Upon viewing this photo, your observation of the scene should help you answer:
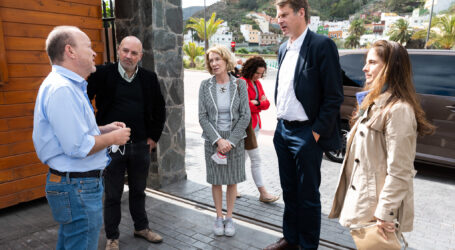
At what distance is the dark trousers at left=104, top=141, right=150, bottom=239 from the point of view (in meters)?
3.07

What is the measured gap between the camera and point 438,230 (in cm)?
358

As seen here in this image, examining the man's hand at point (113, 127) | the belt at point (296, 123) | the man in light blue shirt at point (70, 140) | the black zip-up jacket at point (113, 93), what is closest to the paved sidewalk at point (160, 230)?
the black zip-up jacket at point (113, 93)

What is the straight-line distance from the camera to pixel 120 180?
3119mm

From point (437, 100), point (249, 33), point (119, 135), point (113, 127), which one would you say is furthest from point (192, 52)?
point (249, 33)

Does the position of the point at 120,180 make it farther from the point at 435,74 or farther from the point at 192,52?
the point at 192,52

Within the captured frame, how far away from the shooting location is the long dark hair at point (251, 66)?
4188 millimetres

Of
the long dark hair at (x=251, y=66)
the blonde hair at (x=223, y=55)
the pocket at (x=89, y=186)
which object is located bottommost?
the pocket at (x=89, y=186)

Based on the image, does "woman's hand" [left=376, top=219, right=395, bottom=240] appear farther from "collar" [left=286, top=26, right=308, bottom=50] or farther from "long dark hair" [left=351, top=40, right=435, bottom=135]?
"collar" [left=286, top=26, right=308, bottom=50]

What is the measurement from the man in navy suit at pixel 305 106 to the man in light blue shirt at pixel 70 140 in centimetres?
143

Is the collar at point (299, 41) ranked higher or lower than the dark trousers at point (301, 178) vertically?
higher

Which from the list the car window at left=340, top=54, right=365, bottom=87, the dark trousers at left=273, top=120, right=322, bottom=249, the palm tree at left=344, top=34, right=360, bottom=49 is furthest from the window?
the palm tree at left=344, top=34, right=360, bottom=49

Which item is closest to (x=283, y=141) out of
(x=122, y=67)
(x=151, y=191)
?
(x=122, y=67)

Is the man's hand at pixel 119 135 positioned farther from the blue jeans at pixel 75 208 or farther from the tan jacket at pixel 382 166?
the tan jacket at pixel 382 166

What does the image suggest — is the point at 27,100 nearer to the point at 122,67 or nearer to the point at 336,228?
the point at 122,67
